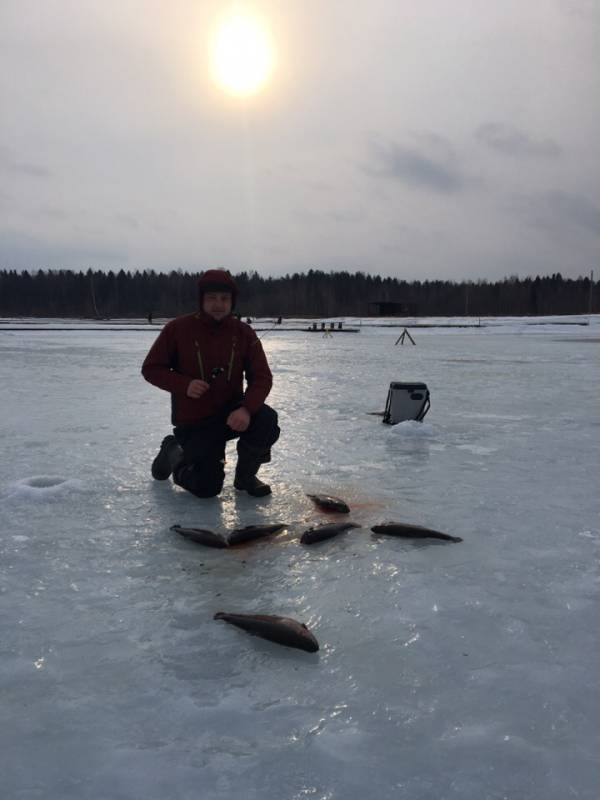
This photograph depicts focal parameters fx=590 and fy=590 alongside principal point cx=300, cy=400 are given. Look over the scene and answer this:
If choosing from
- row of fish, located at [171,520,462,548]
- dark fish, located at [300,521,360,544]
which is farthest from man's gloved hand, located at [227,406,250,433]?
dark fish, located at [300,521,360,544]

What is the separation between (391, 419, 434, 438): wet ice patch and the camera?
6.17 metres

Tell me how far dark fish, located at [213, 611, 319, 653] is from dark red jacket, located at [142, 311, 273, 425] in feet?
6.27

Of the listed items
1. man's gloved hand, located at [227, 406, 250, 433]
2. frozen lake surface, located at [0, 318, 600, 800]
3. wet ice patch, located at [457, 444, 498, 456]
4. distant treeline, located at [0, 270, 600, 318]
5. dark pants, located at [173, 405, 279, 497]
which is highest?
distant treeline, located at [0, 270, 600, 318]

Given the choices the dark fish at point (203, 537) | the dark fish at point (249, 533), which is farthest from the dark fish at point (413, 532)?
the dark fish at point (203, 537)

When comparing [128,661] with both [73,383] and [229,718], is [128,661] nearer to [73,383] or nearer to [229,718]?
[229,718]

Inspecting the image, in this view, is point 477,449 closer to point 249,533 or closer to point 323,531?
point 323,531

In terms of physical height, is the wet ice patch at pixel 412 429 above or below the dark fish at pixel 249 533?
above

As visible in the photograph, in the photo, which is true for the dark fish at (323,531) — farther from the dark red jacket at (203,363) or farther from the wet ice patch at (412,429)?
the wet ice patch at (412,429)

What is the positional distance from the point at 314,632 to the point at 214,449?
2.02m

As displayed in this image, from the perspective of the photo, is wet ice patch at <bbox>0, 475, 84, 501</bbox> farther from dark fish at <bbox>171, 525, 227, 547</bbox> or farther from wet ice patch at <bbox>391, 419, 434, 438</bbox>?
wet ice patch at <bbox>391, 419, 434, 438</bbox>

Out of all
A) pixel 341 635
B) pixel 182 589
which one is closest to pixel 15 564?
pixel 182 589

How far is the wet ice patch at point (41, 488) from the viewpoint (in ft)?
12.6

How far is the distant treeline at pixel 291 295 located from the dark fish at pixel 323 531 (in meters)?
105

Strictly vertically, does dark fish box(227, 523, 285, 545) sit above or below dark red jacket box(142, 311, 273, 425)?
below
